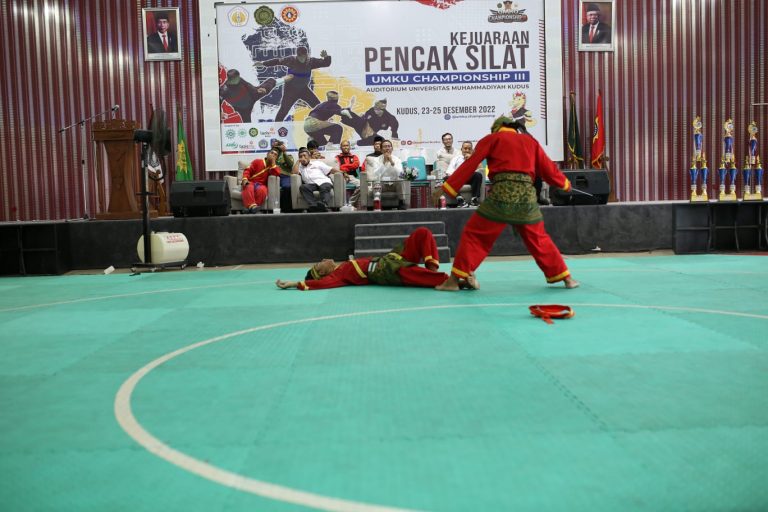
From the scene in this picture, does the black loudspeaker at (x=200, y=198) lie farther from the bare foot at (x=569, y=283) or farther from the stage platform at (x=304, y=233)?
the bare foot at (x=569, y=283)

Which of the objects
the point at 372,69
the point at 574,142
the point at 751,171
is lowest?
the point at 751,171

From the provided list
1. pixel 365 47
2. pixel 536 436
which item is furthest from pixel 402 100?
pixel 536 436

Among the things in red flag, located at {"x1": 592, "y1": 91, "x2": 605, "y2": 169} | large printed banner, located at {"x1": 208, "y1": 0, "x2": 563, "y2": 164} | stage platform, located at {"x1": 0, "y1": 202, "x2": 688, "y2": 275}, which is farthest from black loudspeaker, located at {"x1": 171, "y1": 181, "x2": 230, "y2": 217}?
red flag, located at {"x1": 592, "y1": 91, "x2": 605, "y2": 169}

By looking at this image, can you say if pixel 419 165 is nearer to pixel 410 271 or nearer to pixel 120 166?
pixel 120 166

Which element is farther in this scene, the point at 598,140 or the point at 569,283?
the point at 598,140

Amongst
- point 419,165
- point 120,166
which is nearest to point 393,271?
point 120,166

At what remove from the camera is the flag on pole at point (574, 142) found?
1236 cm

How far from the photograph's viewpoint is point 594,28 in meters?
12.8

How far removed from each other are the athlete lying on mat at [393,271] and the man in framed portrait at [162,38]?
329 inches

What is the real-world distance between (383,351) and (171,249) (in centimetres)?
496

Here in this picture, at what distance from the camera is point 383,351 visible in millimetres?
3336

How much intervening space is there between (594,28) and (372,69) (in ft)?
13.4

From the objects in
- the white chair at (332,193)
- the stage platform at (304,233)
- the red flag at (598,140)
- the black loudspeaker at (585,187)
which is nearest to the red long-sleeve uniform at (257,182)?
the white chair at (332,193)

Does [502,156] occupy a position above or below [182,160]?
below
